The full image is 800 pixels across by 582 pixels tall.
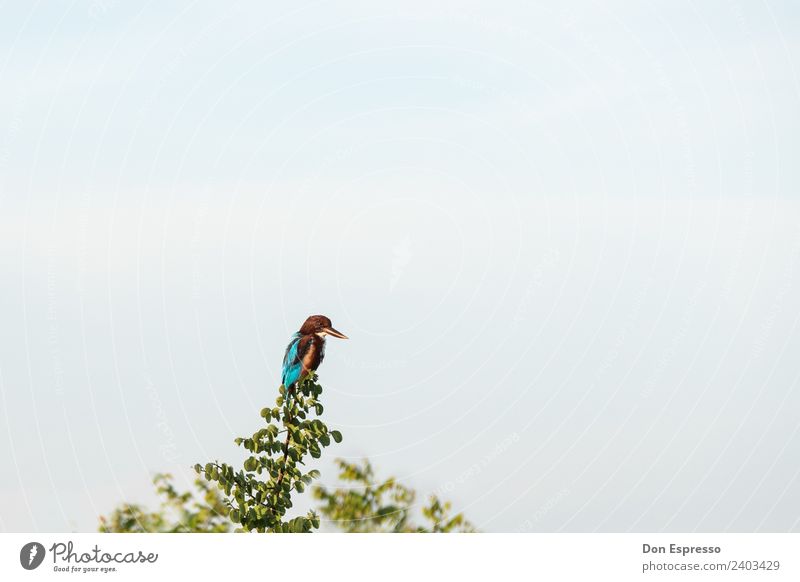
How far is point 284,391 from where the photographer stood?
1509cm

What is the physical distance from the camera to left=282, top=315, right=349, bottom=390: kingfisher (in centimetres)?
1548

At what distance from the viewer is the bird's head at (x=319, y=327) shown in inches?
644
